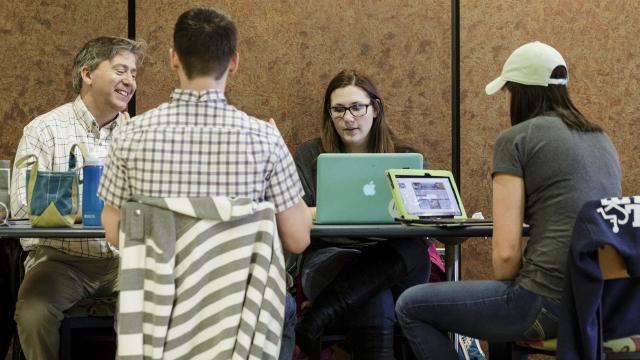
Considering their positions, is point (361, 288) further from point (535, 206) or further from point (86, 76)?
point (86, 76)

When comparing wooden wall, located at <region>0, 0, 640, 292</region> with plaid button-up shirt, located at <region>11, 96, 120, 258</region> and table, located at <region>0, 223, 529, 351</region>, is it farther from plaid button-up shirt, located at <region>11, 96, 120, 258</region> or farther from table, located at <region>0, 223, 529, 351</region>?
table, located at <region>0, 223, 529, 351</region>

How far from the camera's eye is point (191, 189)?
6.36 ft

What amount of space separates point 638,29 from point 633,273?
82.1 inches

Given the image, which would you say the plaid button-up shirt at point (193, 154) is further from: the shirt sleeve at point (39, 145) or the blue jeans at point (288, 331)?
the shirt sleeve at point (39, 145)

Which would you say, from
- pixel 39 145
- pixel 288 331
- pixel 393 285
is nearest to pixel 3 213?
pixel 39 145

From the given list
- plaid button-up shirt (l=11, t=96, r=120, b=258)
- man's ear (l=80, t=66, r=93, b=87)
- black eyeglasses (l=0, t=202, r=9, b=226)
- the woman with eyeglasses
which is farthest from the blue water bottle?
man's ear (l=80, t=66, r=93, b=87)

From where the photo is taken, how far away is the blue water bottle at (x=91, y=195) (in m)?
2.49

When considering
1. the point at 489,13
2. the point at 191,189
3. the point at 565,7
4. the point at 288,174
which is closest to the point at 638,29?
the point at 565,7

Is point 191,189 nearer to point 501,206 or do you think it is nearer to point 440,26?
point 501,206

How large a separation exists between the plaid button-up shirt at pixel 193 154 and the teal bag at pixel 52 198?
478mm

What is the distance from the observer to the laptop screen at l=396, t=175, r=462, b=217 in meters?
2.58

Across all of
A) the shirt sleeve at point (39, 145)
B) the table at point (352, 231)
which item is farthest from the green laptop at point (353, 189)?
the shirt sleeve at point (39, 145)

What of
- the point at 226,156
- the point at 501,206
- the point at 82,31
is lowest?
the point at 501,206

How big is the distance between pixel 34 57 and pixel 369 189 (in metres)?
1.93
